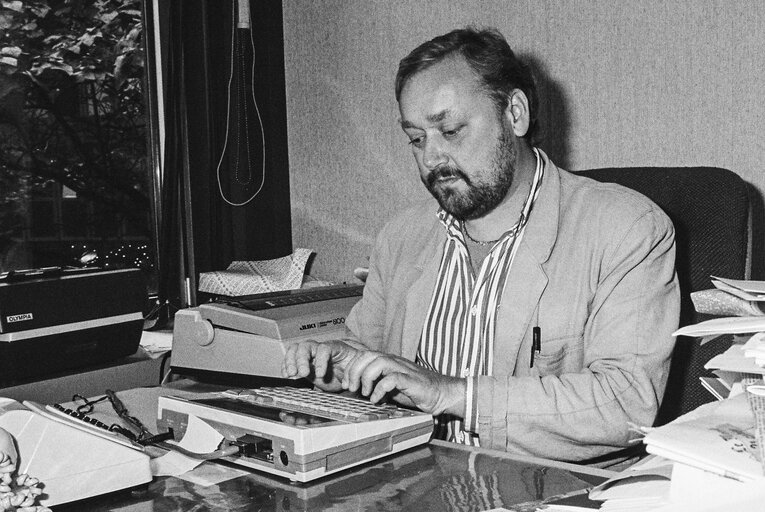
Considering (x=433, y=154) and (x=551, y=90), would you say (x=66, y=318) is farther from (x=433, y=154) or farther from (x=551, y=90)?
(x=551, y=90)

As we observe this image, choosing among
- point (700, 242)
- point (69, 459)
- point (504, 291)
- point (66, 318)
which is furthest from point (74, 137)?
point (700, 242)

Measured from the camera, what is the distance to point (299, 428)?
0.92 metres

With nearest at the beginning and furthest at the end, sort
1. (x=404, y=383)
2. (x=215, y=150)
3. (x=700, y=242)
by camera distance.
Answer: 1. (x=404, y=383)
2. (x=700, y=242)
3. (x=215, y=150)

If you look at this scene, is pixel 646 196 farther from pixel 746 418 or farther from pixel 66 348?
pixel 66 348

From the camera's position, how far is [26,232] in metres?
2.09

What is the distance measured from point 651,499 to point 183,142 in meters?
1.92

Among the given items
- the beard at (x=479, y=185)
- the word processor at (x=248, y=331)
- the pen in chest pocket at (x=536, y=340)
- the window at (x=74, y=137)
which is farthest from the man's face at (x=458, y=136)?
the window at (x=74, y=137)

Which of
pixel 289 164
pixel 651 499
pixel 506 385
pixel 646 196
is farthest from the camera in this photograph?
pixel 289 164

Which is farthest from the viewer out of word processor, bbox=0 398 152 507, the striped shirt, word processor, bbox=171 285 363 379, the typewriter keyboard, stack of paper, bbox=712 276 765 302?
word processor, bbox=171 285 363 379

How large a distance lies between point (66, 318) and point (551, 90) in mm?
1117

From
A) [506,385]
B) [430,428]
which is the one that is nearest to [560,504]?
[430,428]

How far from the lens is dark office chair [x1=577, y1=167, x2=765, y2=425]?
1230 mm

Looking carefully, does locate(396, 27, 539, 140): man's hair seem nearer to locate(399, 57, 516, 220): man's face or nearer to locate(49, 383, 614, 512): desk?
locate(399, 57, 516, 220): man's face

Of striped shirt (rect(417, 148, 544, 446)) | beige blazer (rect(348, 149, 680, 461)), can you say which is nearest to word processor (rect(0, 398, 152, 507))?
beige blazer (rect(348, 149, 680, 461))
